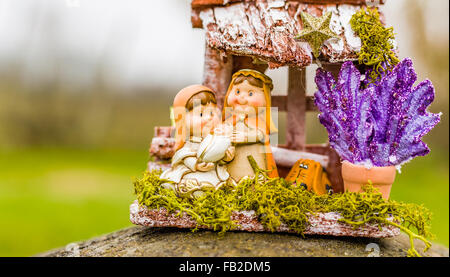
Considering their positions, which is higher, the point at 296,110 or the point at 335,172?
the point at 296,110

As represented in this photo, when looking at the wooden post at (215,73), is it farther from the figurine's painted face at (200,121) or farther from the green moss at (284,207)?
the green moss at (284,207)

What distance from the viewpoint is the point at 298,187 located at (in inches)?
91.8

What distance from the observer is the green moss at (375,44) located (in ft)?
7.84

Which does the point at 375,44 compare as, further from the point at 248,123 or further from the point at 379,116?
the point at 248,123

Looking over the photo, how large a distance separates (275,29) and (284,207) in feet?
3.79

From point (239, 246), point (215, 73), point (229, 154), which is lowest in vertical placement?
point (239, 246)

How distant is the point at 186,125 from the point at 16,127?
409 centimetres

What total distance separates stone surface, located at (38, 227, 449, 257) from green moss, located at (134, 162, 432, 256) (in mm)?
76

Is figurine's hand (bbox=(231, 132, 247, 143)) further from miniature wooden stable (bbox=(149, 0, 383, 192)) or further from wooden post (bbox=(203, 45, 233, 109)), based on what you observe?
wooden post (bbox=(203, 45, 233, 109))

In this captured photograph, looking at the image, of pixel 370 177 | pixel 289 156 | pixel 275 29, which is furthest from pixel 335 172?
pixel 275 29

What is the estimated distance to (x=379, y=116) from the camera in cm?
237

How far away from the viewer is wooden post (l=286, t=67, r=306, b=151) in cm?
331

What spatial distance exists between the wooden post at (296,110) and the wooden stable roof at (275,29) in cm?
79

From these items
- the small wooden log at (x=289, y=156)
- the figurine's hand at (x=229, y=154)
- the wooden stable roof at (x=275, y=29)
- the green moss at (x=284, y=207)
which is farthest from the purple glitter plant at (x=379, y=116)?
the figurine's hand at (x=229, y=154)
